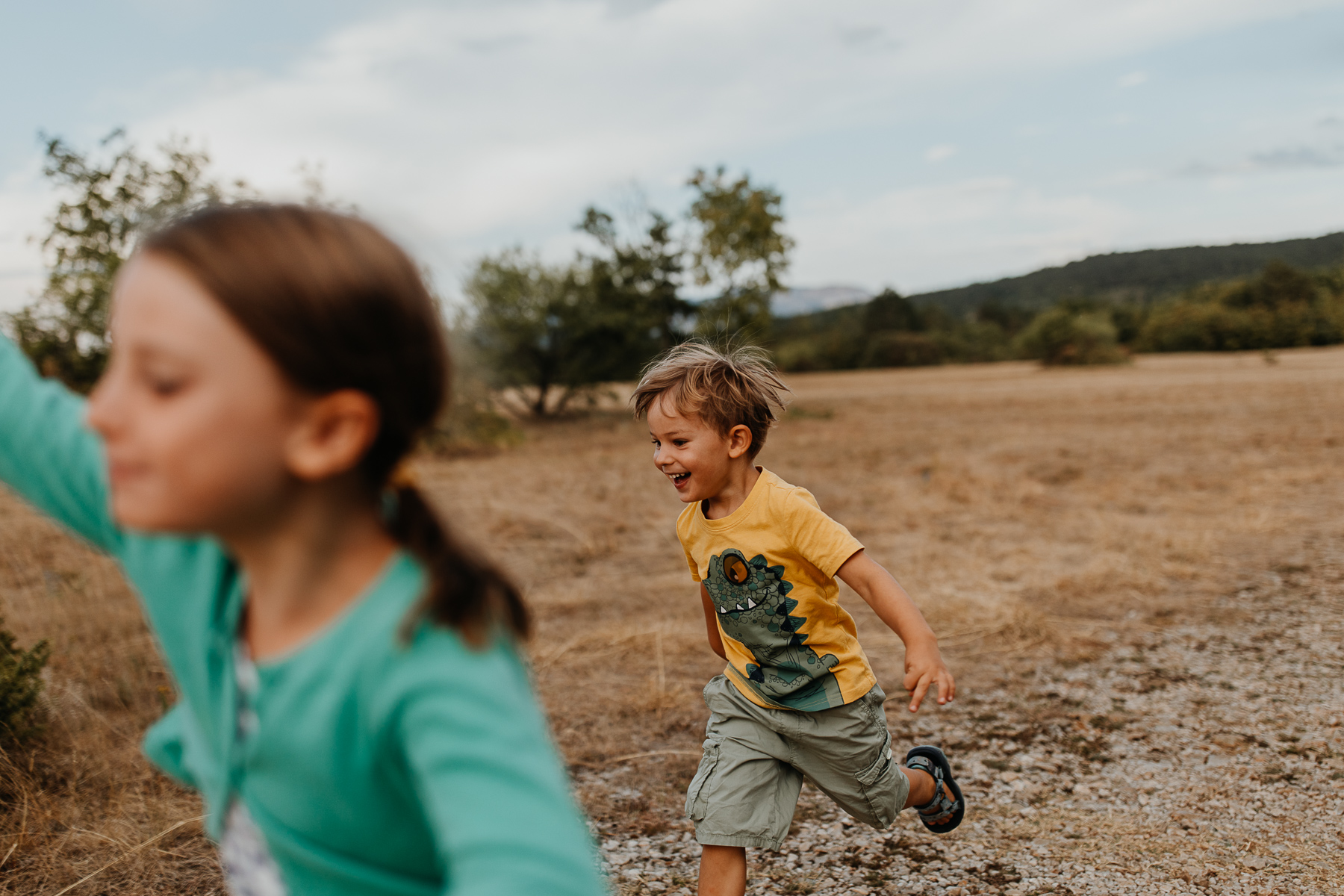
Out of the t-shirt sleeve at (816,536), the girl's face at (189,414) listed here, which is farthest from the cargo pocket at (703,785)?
the girl's face at (189,414)

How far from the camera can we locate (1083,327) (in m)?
40.6

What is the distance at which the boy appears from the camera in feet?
8.55

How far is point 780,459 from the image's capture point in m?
13.2

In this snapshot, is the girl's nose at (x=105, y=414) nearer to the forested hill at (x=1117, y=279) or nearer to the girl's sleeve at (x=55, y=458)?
the girl's sleeve at (x=55, y=458)

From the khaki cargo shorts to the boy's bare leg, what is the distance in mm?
59

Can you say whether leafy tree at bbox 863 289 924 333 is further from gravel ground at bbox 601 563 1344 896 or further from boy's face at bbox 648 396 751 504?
boy's face at bbox 648 396 751 504

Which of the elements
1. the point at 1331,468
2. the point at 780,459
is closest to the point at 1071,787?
the point at 1331,468

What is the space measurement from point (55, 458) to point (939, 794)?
107 inches

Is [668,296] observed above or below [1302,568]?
above

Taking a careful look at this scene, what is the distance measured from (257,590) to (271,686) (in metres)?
0.10

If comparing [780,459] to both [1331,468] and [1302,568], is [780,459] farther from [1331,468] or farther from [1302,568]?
[1302,568]

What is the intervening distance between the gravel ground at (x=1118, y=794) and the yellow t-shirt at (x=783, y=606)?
2.63 ft

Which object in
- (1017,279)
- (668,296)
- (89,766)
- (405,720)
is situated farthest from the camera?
(1017,279)

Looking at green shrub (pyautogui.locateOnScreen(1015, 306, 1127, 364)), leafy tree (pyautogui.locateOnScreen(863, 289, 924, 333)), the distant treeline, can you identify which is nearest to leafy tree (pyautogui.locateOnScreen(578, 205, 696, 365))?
the distant treeline
